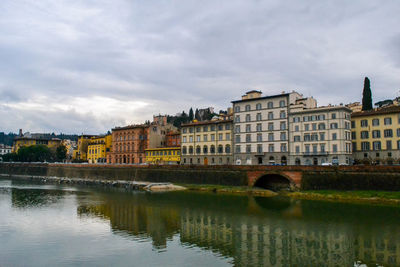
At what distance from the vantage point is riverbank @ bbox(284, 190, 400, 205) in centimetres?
4634

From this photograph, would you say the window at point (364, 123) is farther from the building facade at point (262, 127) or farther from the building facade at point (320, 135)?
the building facade at point (262, 127)

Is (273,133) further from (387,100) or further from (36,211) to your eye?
(387,100)

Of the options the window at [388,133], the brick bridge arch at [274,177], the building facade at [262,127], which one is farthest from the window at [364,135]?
the brick bridge arch at [274,177]

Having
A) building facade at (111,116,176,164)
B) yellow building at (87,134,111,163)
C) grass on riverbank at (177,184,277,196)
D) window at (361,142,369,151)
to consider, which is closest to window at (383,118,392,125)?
window at (361,142,369,151)

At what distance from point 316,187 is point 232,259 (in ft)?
119

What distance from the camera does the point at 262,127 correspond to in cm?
7456

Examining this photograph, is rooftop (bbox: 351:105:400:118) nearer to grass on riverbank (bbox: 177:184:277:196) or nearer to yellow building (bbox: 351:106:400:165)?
yellow building (bbox: 351:106:400:165)

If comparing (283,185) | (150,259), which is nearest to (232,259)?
(150,259)

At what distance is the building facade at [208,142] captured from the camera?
8038cm

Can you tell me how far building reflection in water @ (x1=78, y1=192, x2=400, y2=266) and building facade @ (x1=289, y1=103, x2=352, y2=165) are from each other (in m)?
19.3

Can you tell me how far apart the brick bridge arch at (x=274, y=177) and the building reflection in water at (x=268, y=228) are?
7552mm

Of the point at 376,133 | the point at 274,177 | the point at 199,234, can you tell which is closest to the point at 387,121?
the point at 376,133

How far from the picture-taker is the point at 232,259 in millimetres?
24188

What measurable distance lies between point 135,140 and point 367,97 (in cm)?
7332
